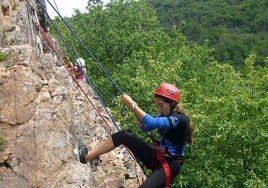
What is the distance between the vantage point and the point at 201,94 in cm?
2161

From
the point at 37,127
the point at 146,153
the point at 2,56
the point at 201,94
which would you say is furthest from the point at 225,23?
the point at 37,127

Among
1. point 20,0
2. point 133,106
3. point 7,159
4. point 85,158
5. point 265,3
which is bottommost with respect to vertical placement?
point 265,3

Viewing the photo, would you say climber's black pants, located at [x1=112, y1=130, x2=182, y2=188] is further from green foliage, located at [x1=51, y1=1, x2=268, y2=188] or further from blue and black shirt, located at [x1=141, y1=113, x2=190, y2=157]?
green foliage, located at [x1=51, y1=1, x2=268, y2=188]

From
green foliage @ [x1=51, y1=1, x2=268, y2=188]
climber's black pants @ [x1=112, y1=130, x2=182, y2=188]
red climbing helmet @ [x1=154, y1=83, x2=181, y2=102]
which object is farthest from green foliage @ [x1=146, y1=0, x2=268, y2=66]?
red climbing helmet @ [x1=154, y1=83, x2=181, y2=102]

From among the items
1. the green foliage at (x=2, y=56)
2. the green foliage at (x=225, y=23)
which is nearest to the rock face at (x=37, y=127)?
the green foliage at (x=2, y=56)

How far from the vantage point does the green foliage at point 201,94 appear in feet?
50.8

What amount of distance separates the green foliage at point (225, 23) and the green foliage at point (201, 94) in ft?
156

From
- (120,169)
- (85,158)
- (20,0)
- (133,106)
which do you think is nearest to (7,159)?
(85,158)

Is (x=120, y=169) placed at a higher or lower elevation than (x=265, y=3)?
higher

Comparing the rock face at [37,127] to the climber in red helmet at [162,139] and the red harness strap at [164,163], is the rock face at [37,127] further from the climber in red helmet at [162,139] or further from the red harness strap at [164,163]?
the red harness strap at [164,163]

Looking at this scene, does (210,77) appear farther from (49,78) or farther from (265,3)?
(265,3)

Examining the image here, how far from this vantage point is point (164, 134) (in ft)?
21.8

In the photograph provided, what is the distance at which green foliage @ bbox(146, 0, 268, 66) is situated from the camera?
8361 cm

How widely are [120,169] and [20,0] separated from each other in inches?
193
